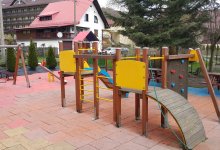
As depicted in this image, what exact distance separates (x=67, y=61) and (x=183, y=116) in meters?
3.07

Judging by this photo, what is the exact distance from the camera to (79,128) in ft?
14.5

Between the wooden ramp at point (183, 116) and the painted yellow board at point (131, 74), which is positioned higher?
the painted yellow board at point (131, 74)

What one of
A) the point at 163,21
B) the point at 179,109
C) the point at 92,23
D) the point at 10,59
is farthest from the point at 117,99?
the point at 92,23

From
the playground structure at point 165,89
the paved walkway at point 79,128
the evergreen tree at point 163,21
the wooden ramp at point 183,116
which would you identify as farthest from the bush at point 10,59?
the wooden ramp at point 183,116

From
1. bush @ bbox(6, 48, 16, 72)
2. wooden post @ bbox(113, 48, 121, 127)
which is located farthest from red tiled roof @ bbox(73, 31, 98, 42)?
wooden post @ bbox(113, 48, 121, 127)

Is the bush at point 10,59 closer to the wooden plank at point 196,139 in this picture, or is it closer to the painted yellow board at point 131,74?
the painted yellow board at point 131,74

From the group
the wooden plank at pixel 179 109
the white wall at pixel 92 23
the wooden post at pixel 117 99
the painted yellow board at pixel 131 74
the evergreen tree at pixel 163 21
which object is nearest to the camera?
the wooden plank at pixel 179 109

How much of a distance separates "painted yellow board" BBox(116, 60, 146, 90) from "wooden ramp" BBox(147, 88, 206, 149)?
0.26m

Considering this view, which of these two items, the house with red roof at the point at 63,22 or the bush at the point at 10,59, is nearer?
the bush at the point at 10,59

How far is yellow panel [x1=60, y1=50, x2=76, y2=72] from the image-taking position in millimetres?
5496

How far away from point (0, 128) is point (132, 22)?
7616 mm

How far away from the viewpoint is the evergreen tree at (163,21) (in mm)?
9695

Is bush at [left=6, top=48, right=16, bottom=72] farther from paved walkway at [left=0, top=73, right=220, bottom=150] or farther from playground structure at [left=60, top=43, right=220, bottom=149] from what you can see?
playground structure at [left=60, top=43, right=220, bottom=149]

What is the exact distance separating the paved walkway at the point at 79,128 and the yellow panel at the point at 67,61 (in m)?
0.97
